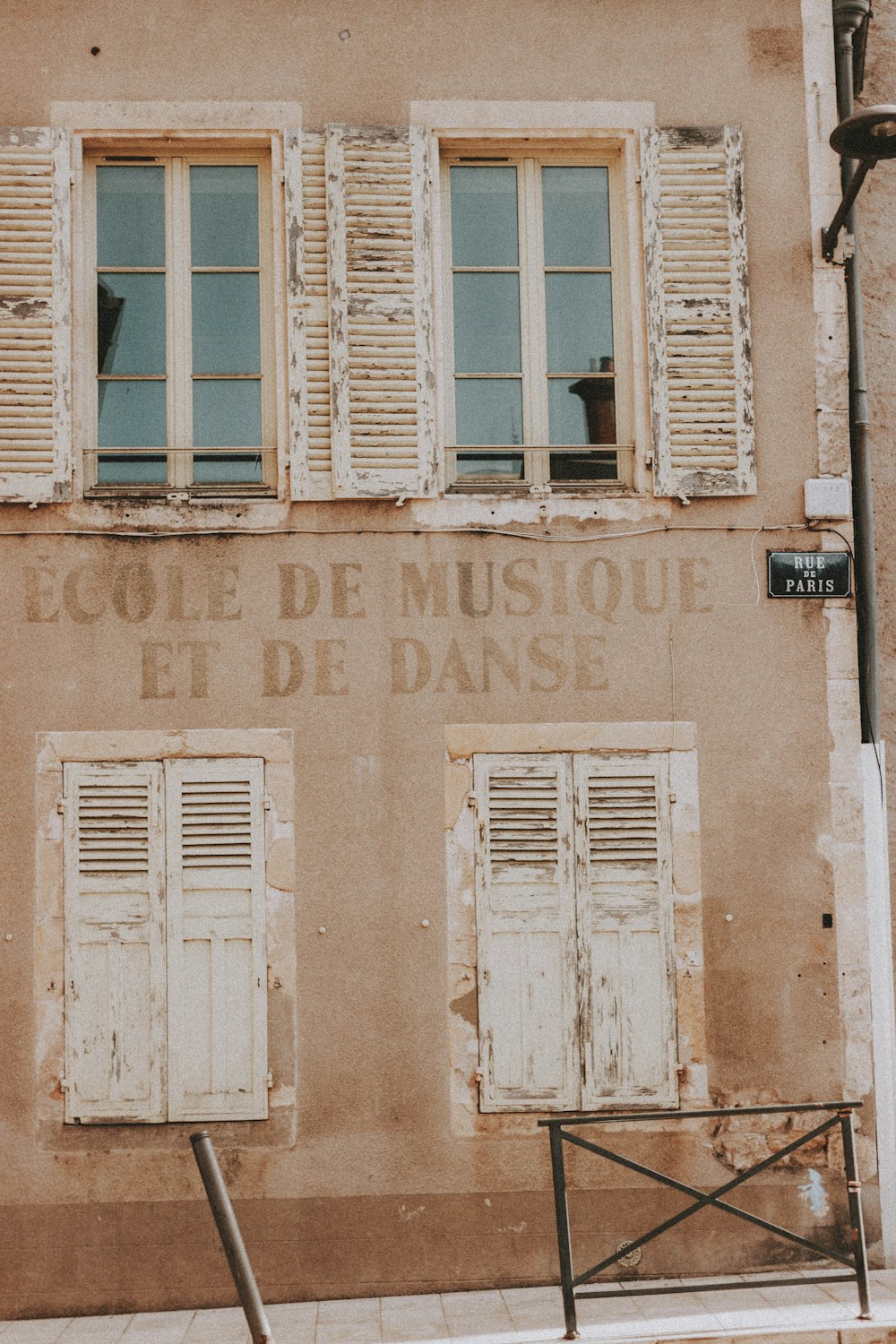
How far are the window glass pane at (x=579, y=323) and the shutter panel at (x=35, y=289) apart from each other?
2.29 metres

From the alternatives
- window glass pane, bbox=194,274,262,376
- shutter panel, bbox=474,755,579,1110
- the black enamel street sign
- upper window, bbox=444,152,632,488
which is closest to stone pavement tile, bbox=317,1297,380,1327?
shutter panel, bbox=474,755,579,1110

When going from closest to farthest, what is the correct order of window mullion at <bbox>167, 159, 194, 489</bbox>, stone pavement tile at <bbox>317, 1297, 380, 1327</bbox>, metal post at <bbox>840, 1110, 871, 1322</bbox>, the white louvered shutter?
metal post at <bbox>840, 1110, 871, 1322</bbox> < stone pavement tile at <bbox>317, 1297, 380, 1327</bbox> < the white louvered shutter < window mullion at <bbox>167, 159, 194, 489</bbox>

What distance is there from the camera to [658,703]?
6.51 metres

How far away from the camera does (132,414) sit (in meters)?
6.75

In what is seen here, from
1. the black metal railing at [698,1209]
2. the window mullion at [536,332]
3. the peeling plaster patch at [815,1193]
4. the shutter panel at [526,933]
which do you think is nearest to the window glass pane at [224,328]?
the window mullion at [536,332]

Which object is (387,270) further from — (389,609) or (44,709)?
(44,709)

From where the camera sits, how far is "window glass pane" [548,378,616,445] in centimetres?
683

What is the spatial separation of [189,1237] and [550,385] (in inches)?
167

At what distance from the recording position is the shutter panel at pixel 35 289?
6492mm

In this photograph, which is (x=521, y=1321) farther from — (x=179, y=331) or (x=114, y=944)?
(x=179, y=331)

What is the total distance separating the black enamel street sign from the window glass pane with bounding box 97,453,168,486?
9.51ft

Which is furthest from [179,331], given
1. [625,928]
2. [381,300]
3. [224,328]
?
[625,928]

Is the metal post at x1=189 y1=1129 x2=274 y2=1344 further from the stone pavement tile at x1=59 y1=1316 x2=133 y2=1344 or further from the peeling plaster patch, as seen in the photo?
the peeling plaster patch

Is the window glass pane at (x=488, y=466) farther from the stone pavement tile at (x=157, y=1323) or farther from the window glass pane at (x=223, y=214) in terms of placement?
the stone pavement tile at (x=157, y=1323)
